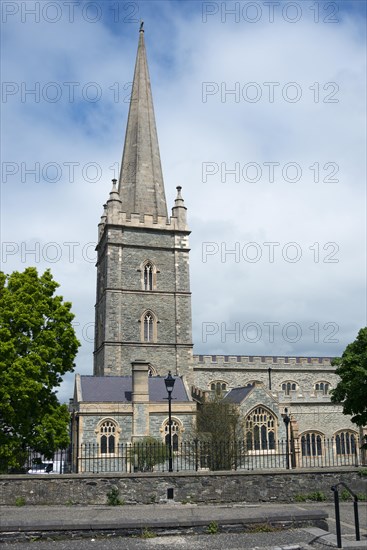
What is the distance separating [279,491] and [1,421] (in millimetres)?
13656

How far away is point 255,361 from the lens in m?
48.4

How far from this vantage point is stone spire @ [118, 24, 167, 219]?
45.8m

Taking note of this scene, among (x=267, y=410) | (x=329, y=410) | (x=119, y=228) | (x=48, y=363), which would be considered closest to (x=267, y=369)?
(x=329, y=410)

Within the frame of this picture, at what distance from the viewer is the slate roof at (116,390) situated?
107ft

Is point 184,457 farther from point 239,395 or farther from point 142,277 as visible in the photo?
point 142,277

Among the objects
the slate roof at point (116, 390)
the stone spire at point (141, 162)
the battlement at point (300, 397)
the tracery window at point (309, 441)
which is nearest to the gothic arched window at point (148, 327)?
the slate roof at point (116, 390)

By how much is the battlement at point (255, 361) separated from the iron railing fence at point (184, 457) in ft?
37.5

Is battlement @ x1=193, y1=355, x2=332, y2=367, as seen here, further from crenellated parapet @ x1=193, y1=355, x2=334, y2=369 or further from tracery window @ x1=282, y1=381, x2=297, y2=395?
tracery window @ x1=282, y1=381, x2=297, y2=395

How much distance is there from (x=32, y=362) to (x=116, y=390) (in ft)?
34.1

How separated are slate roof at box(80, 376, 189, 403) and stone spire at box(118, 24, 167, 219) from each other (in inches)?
582

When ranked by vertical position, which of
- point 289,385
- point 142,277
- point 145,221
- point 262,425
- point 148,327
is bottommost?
point 262,425

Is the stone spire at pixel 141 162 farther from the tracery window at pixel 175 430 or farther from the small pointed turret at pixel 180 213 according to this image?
the tracery window at pixel 175 430

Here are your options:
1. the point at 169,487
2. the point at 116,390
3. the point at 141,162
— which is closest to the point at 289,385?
the point at 116,390

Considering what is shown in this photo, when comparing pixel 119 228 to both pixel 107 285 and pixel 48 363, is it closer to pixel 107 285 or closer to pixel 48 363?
pixel 107 285
